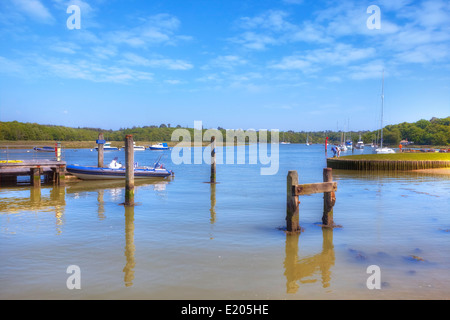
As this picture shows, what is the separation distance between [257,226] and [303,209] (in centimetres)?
422

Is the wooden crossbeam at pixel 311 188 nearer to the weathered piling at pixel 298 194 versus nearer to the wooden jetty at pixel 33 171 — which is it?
the weathered piling at pixel 298 194

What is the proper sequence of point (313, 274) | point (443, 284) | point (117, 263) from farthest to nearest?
1. point (117, 263)
2. point (313, 274)
3. point (443, 284)

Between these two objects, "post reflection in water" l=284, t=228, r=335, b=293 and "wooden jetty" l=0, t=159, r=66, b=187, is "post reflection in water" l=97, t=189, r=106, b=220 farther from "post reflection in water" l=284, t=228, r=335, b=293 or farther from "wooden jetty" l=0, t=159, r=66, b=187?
"post reflection in water" l=284, t=228, r=335, b=293

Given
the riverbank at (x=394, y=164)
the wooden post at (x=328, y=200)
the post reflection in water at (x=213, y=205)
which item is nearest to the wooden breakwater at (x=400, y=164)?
the riverbank at (x=394, y=164)

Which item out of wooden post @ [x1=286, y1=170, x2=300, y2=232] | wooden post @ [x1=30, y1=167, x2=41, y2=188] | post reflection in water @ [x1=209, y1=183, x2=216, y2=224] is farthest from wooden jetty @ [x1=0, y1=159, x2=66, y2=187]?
wooden post @ [x1=286, y1=170, x2=300, y2=232]

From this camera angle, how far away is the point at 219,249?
412 inches

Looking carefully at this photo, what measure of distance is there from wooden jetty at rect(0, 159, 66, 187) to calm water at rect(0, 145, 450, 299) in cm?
636

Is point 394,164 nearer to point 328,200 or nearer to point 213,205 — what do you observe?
point 213,205

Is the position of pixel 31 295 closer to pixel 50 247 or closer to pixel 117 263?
pixel 117 263

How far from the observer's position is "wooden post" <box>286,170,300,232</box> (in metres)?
11.2

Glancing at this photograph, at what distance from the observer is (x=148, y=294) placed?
24.2 ft

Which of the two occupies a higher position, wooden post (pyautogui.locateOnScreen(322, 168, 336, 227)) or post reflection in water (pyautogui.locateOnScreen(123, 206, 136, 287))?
wooden post (pyautogui.locateOnScreen(322, 168, 336, 227))
